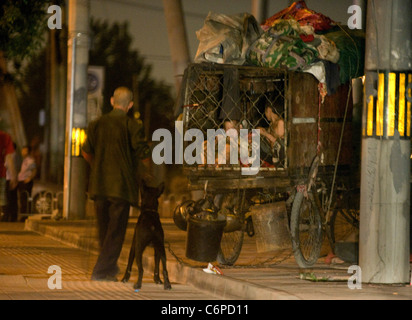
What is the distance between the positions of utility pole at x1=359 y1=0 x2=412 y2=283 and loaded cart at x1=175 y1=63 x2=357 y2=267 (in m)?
1.44

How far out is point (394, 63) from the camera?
10578 millimetres

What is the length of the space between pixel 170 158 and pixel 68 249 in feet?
12.3

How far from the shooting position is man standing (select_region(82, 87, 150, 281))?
36.7ft

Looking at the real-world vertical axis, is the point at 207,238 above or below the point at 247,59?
below

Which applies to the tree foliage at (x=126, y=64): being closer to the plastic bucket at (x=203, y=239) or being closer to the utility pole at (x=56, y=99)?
the utility pole at (x=56, y=99)

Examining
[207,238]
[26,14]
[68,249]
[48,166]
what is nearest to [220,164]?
[207,238]

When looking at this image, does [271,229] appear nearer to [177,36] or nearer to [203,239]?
[203,239]

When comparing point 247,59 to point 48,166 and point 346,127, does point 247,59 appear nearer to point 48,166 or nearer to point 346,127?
point 346,127

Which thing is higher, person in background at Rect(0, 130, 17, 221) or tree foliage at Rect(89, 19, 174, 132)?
tree foliage at Rect(89, 19, 174, 132)

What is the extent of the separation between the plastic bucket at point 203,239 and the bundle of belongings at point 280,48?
6.33ft

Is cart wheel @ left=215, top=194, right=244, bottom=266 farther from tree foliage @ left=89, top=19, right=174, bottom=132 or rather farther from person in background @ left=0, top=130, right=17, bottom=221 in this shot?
tree foliage @ left=89, top=19, right=174, bottom=132
